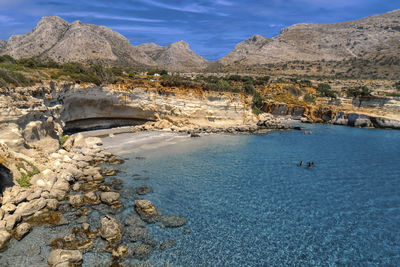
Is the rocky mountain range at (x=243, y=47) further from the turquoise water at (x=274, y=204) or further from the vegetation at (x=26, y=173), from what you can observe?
the turquoise water at (x=274, y=204)

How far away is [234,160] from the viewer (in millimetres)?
21688

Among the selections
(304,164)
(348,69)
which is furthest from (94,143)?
(348,69)

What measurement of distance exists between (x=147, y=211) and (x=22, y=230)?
215 inches

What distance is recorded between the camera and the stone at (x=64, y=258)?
8227 mm

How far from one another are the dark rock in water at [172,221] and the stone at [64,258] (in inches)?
154

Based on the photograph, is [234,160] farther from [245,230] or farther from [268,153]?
[245,230]

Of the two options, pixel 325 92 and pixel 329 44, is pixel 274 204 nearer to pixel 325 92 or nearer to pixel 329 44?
pixel 325 92

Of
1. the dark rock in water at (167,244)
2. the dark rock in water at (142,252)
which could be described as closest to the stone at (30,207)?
the dark rock in water at (142,252)

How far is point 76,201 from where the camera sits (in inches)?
497

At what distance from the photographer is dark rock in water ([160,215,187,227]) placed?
36.9 feet

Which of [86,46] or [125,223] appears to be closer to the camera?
[125,223]

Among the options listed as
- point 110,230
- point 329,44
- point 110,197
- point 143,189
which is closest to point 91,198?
point 110,197

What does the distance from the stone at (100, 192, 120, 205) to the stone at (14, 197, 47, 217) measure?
2.87m

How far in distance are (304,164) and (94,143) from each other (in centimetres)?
2139
